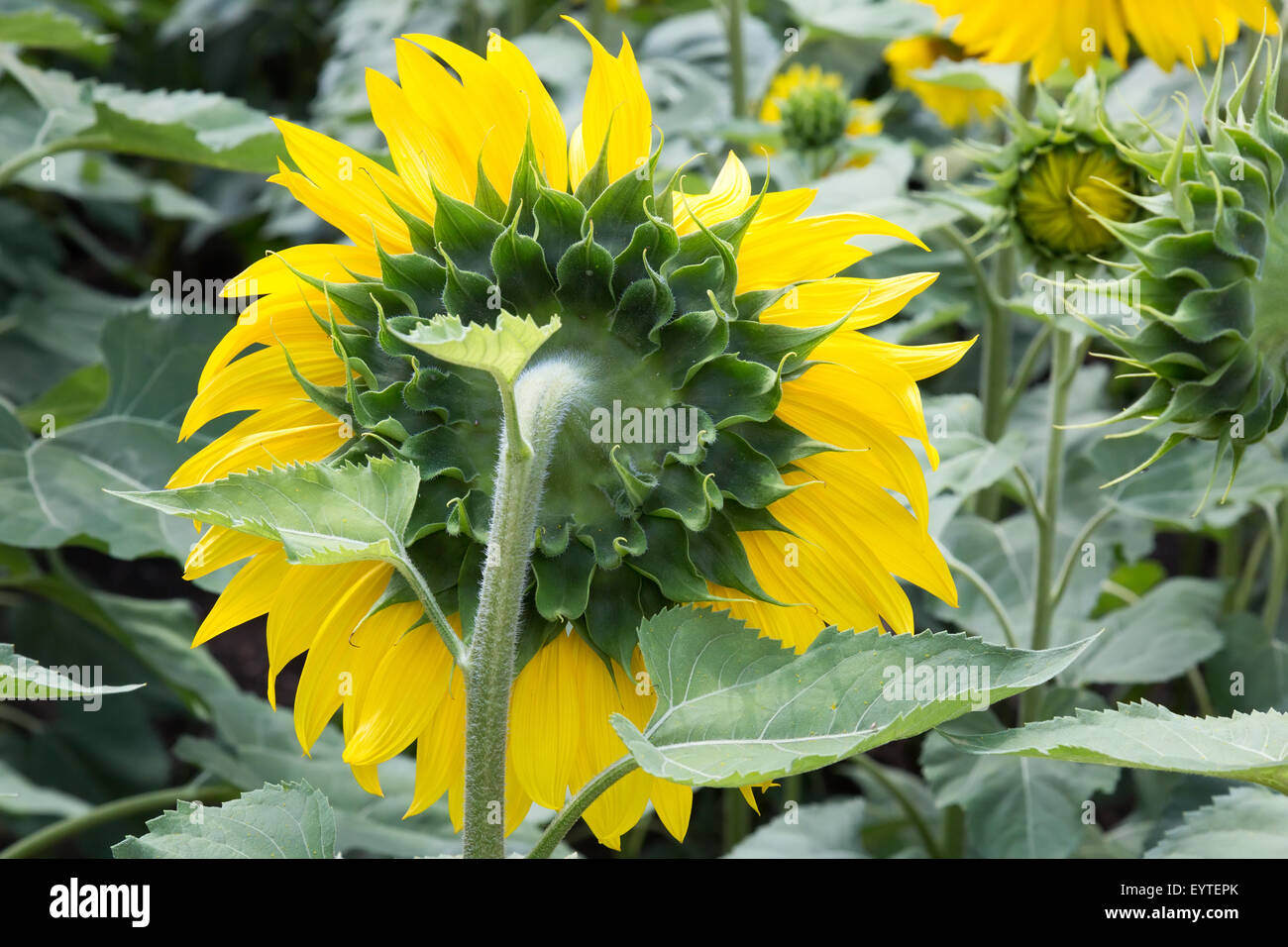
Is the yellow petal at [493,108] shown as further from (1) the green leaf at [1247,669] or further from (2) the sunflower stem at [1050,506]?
(1) the green leaf at [1247,669]

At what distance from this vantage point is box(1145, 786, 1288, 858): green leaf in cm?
78

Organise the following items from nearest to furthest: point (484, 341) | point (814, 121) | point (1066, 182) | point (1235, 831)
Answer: point (484, 341)
point (1235, 831)
point (1066, 182)
point (814, 121)

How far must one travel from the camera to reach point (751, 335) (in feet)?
1.98

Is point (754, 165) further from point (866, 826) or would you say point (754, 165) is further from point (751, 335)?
point (751, 335)

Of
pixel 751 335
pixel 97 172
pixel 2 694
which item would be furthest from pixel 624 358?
pixel 97 172

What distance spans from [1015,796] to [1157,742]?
0.59m

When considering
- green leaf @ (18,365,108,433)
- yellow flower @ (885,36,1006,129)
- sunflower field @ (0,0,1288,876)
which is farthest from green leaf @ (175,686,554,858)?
yellow flower @ (885,36,1006,129)

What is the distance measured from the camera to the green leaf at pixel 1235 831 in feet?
2.55

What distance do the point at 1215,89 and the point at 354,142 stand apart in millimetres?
1327

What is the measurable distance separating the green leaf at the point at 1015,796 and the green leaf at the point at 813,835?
0.16m

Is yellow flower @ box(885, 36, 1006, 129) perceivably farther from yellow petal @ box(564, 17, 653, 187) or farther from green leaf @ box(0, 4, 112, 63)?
yellow petal @ box(564, 17, 653, 187)

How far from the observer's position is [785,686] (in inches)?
20.9

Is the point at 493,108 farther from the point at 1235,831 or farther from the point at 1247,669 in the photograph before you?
the point at 1247,669

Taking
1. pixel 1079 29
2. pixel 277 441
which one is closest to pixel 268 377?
pixel 277 441
